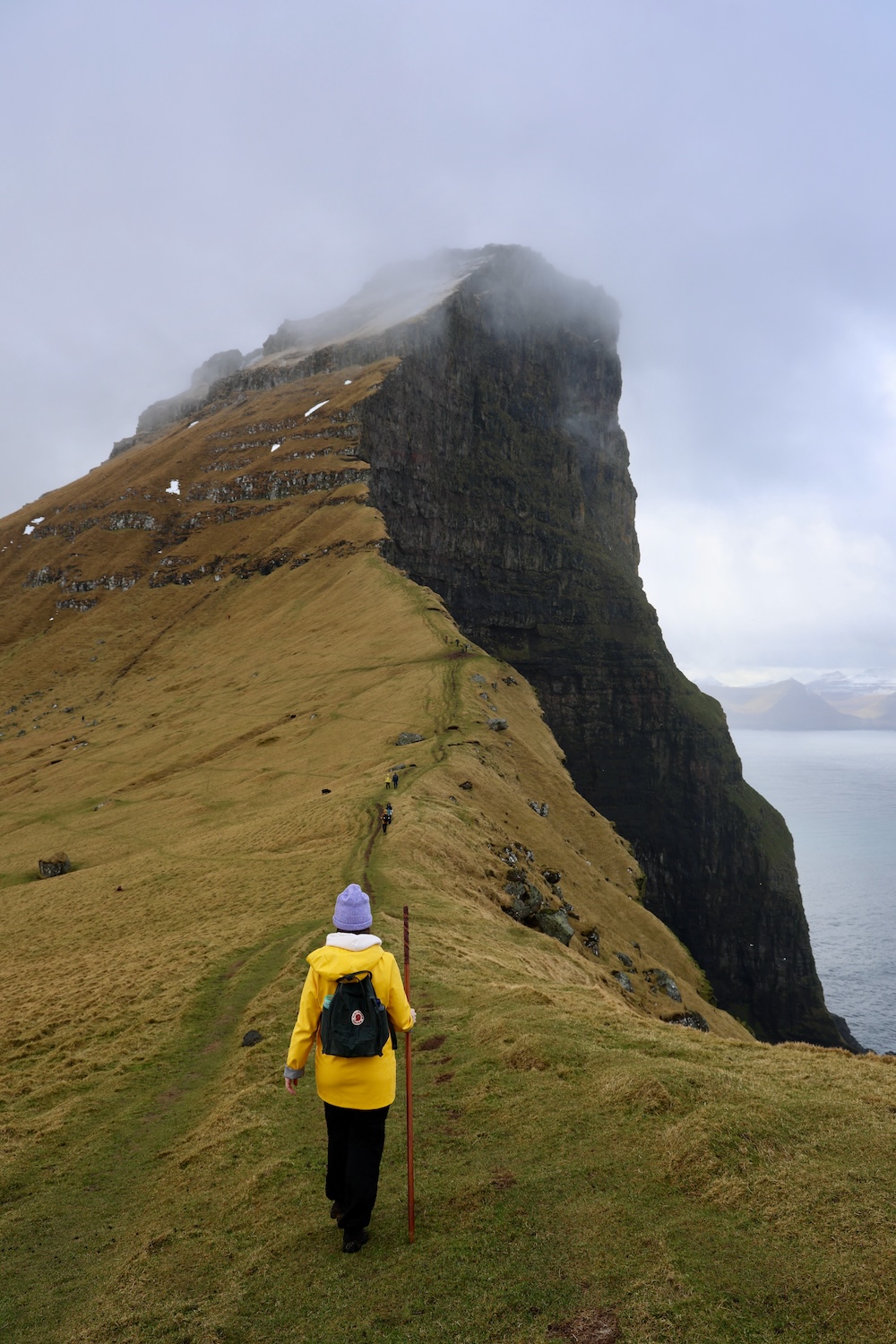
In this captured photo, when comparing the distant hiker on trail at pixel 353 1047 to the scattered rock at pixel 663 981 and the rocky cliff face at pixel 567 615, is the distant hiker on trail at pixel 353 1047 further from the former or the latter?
the rocky cliff face at pixel 567 615

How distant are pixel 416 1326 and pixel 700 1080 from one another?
4.99m

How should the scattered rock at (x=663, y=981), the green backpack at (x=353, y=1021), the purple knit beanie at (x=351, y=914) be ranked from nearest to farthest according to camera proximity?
the green backpack at (x=353, y=1021)
the purple knit beanie at (x=351, y=914)
the scattered rock at (x=663, y=981)

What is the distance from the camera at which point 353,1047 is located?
7.97 metres

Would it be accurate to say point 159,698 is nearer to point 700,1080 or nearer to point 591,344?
point 700,1080

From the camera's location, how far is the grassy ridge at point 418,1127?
7125mm

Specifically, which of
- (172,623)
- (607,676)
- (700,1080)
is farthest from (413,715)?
(607,676)

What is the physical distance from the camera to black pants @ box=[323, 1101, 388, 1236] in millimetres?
8219

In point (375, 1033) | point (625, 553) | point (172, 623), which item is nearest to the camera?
point (375, 1033)

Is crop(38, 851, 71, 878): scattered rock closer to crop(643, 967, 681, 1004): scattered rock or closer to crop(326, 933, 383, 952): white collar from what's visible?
crop(643, 967, 681, 1004): scattered rock

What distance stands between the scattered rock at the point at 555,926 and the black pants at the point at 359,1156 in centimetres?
2140

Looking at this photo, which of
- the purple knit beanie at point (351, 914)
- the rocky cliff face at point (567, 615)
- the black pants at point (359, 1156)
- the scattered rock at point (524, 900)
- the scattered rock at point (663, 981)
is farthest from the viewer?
the rocky cliff face at point (567, 615)

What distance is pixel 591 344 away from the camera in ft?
633

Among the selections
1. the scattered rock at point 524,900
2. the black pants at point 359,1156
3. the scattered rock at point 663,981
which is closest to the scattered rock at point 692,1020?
the scattered rock at point 663,981

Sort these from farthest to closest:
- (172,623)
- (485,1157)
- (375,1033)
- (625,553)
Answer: (625,553)
(172,623)
(485,1157)
(375,1033)
